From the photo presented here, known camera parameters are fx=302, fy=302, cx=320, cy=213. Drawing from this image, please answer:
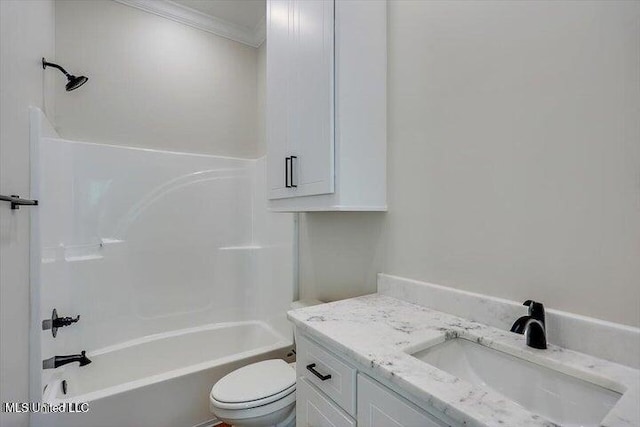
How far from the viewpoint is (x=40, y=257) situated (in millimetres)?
1364

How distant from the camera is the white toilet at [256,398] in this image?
1.36 m

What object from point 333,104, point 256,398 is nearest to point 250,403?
point 256,398

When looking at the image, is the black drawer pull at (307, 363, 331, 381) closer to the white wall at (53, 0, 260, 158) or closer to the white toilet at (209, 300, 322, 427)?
the white toilet at (209, 300, 322, 427)

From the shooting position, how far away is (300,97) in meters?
1.39

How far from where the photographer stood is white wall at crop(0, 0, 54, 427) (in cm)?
108

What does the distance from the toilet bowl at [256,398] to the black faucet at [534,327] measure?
3.58 feet

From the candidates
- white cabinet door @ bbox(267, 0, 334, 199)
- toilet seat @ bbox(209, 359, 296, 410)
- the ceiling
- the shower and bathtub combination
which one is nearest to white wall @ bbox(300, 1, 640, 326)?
white cabinet door @ bbox(267, 0, 334, 199)

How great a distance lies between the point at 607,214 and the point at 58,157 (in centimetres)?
255

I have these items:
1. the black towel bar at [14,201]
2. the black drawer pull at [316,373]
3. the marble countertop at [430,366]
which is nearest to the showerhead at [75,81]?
the black towel bar at [14,201]

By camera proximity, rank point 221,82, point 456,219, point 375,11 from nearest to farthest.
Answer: point 456,219 → point 375,11 → point 221,82

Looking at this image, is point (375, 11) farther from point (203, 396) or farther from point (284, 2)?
point (203, 396)

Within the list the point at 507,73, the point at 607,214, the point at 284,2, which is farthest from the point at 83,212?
the point at 607,214

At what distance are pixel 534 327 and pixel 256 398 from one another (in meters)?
1.17

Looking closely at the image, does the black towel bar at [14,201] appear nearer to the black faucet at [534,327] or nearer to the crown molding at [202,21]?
the black faucet at [534,327]
